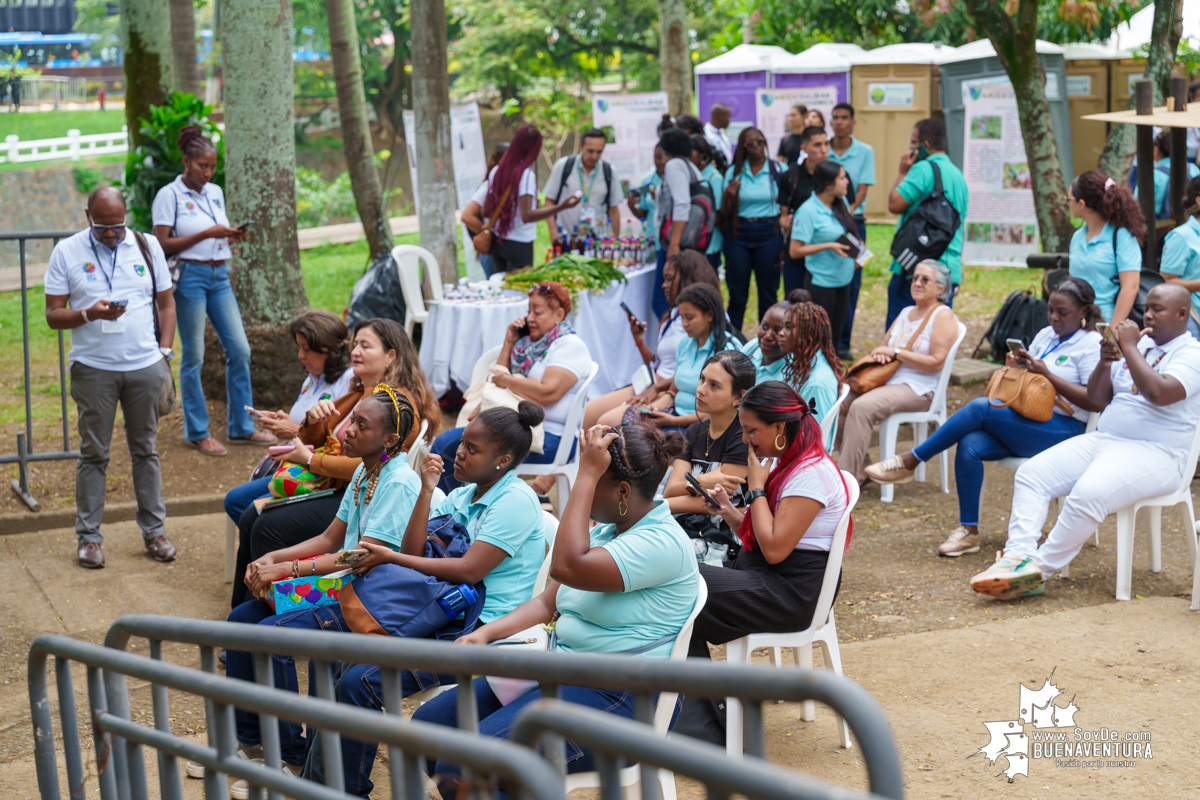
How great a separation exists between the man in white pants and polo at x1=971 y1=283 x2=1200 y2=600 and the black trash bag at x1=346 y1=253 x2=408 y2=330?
193 inches

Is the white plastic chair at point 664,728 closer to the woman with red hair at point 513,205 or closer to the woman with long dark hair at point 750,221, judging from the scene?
the woman with long dark hair at point 750,221

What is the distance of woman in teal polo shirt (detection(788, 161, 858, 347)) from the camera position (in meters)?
7.86

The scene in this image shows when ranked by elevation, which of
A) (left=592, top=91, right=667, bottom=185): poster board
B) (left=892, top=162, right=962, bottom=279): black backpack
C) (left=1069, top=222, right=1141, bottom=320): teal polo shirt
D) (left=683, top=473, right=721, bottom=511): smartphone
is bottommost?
(left=683, top=473, right=721, bottom=511): smartphone

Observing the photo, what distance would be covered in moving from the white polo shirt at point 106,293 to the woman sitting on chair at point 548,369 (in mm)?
1526

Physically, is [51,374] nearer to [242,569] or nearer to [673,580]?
[242,569]

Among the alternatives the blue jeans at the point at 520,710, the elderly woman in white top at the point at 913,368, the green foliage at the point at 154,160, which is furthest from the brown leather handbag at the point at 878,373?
the green foliage at the point at 154,160

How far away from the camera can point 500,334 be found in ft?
25.3

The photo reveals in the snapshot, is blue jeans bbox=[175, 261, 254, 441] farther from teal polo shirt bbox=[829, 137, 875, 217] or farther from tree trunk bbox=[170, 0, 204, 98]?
teal polo shirt bbox=[829, 137, 875, 217]

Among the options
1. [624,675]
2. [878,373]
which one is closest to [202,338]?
[878,373]

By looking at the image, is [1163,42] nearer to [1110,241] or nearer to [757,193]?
[757,193]

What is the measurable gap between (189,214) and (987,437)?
4622 millimetres

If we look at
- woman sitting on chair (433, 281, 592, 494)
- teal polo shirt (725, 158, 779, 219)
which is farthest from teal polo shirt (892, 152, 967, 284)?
woman sitting on chair (433, 281, 592, 494)

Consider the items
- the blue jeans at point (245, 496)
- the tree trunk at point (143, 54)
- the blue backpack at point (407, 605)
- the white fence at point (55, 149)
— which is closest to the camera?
the blue backpack at point (407, 605)

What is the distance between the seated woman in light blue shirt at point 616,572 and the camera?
9.75 feet
